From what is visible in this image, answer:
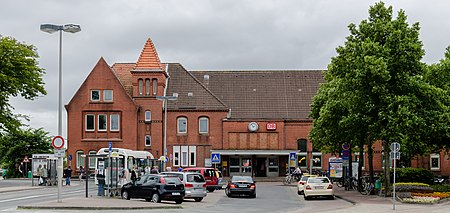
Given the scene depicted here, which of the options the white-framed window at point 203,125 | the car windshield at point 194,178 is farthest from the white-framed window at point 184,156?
the car windshield at point 194,178

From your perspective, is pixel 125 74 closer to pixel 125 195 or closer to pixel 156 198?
pixel 125 195

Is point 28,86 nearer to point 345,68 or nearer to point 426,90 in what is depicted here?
point 345,68

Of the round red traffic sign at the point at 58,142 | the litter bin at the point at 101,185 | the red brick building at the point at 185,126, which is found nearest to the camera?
the round red traffic sign at the point at 58,142

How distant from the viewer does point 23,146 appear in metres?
91.9

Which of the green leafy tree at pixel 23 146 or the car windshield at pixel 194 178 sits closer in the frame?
the car windshield at pixel 194 178

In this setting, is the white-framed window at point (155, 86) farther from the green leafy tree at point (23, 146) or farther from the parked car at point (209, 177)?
the parked car at point (209, 177)

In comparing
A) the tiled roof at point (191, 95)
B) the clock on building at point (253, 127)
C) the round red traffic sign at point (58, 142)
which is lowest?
the round red traffic sign at point (58, 142)

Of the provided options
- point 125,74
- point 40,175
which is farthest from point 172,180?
point 125,74

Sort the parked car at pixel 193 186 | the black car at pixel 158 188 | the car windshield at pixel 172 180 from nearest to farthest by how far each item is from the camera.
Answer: the black car at pixel 158 188
the car windshield at pixel 172 180
the parked car at pixel 193 186

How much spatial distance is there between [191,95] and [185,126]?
11.5 feet

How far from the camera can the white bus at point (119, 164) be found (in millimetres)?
36656

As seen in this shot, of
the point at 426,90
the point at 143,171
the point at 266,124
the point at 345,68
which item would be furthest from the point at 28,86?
the point at 426,90

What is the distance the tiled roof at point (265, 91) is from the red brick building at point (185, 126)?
0.70 feet

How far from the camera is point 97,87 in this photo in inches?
2916
